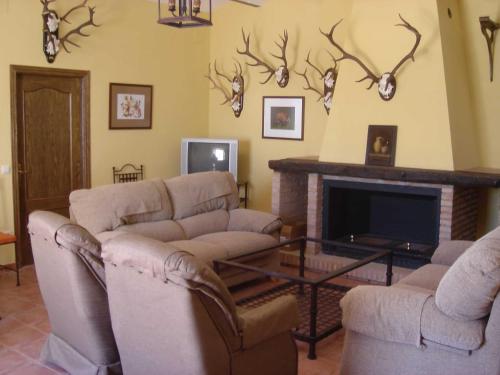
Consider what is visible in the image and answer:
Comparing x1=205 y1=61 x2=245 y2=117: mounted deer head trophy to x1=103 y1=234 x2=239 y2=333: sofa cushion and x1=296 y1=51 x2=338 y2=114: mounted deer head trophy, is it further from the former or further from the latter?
x1=103 y1=234 x2=239 y2=333: sofa cushion

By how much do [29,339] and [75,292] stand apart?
1.20 meters

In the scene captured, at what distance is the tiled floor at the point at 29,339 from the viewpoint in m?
3.64

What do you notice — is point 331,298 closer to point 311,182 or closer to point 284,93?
point 311,182

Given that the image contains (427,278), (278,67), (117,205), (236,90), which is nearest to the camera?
(427,278)

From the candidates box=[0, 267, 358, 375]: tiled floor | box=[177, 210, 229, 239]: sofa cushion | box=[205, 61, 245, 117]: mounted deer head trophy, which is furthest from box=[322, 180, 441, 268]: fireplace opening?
box=[205, 61, 245, 117]: mounted deer head trophy

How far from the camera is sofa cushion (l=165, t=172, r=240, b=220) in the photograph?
212 inches

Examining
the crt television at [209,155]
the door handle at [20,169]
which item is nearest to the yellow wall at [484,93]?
the crt television at [209,155]

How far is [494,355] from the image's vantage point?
2.72 metres

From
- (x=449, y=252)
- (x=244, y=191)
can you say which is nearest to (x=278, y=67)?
(x=244, y=191)

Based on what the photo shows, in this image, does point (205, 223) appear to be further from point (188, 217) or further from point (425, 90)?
point (425, 90)

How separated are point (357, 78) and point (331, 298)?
237 cm

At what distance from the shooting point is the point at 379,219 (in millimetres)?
6441

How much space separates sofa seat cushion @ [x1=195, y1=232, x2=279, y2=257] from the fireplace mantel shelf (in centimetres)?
94

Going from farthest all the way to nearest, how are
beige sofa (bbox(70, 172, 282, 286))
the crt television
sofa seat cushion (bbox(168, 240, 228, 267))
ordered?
the crt television, beige sofa (bbox(70, 172, 282, 286)), sofa seat cushion (bbox(168, 240, 228, 267))
